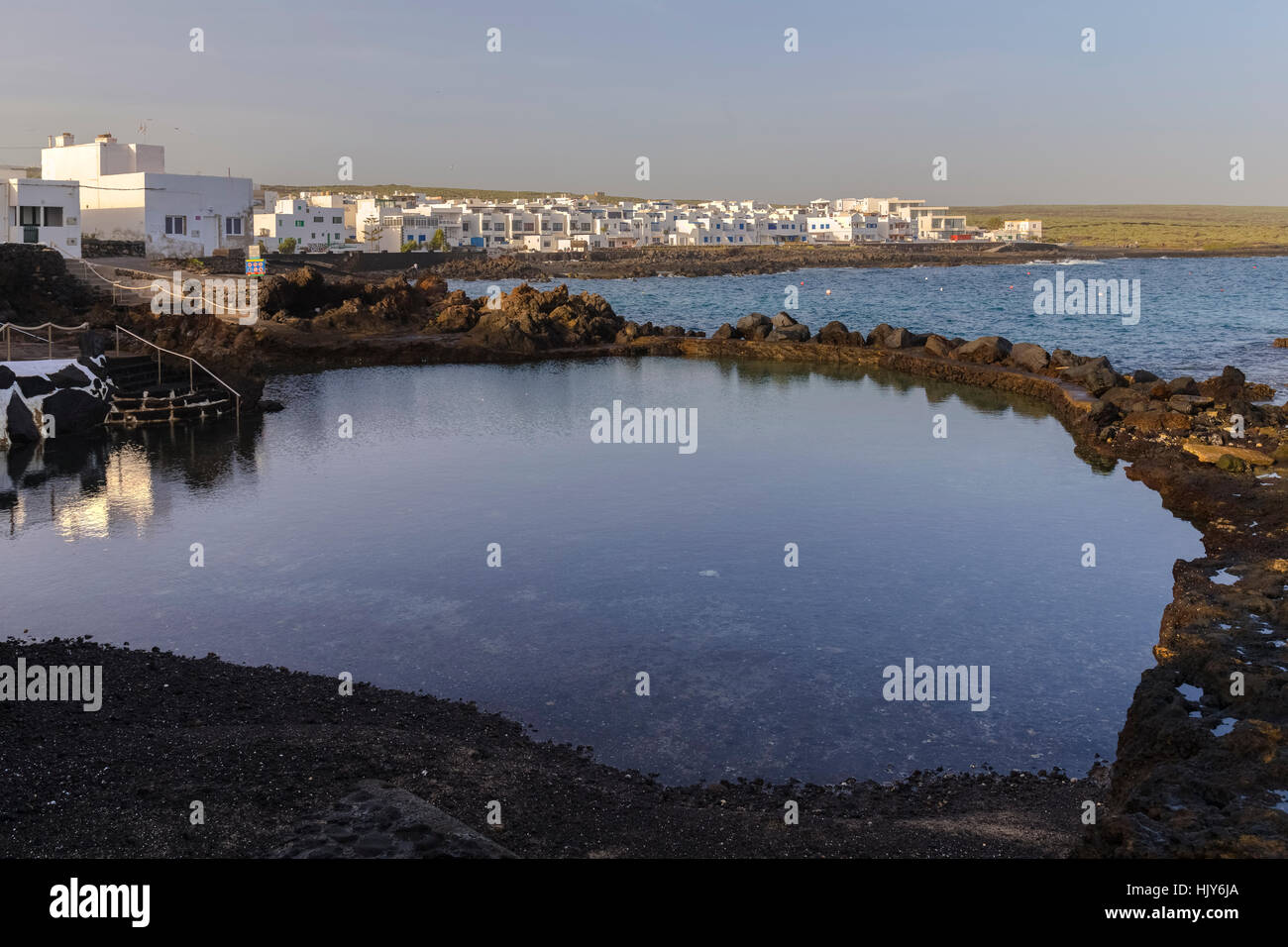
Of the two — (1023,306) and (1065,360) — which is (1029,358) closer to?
(1065,360)

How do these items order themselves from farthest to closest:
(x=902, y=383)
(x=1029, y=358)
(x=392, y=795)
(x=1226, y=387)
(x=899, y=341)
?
(x=899, y=341)
(x=1029, y=358)
(x=902, y=383)
(x=1226, y=387)
(x=392, y=795)

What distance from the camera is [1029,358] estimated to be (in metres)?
34.6

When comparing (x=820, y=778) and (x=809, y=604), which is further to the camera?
(x=809, y=604)

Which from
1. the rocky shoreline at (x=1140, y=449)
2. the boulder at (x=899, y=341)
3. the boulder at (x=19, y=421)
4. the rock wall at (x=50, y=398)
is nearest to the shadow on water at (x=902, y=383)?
the rocky shoreline at (x=1140, y=449)

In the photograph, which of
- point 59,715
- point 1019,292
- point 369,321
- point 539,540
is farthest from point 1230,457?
point 1019,292

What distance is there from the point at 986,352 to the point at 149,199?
39546 mm

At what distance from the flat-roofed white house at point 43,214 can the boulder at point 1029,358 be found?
3739cm

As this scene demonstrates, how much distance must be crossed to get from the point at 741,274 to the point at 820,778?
4544 inches

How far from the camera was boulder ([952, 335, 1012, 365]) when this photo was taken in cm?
3569

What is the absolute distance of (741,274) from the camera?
4791 inches

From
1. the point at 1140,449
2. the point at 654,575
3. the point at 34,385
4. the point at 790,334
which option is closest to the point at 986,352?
the point at 790,334

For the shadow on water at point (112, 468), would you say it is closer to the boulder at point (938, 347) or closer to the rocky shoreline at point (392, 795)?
the rocky shoreline at point (392, 795)
